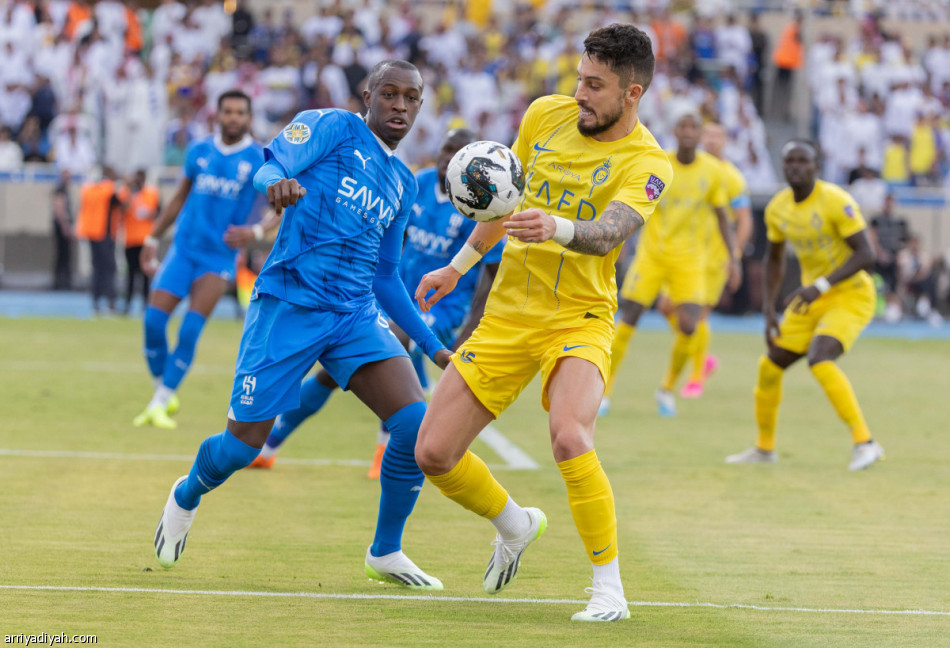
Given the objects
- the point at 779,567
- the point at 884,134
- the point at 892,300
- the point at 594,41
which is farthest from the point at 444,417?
the point at 884,134

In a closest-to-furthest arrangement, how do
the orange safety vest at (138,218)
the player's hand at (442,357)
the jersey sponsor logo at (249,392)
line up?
1. the jersey sponsor logo at (249,392)
2. the player's hand at (442,357)
3. the orange safety vest at (138,218)

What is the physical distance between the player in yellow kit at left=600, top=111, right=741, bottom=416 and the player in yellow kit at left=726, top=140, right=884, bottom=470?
8.33 feet

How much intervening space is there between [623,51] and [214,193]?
5730mm

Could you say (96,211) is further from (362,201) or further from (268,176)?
(268,176)

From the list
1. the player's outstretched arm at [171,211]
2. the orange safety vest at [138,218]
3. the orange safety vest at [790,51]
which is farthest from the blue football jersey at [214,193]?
the orange safety vest at [790,51]

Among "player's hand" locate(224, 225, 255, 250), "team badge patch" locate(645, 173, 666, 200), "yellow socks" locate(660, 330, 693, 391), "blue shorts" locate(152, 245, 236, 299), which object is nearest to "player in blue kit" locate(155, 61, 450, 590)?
"team badge patch" locate(645, 173, 666, 200)

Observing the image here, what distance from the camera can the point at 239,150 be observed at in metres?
10.4

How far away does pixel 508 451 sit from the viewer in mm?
10156

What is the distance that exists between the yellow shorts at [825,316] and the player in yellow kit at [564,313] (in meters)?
4.38

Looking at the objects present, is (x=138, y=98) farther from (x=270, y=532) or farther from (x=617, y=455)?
(x=270, y=532)

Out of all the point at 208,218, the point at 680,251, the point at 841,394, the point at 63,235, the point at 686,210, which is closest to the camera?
the point at 841,394

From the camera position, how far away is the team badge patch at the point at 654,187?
5.39 metres

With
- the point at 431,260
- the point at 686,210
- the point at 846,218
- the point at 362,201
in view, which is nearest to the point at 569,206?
the point at 362,201

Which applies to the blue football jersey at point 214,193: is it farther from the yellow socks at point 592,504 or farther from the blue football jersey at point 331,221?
the yellow socks at point 592,504
